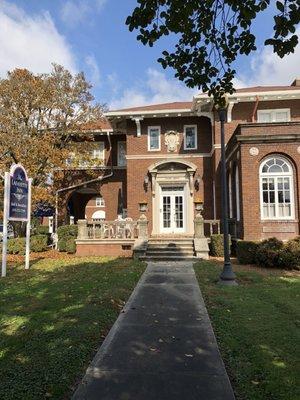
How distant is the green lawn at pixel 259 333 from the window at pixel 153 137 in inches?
476

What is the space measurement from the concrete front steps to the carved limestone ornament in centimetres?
576

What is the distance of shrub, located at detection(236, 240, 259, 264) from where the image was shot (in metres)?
13.9

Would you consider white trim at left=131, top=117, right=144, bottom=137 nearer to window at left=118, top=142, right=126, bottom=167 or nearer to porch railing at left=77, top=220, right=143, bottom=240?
window at left=118, top=142, right=126, bottom=167

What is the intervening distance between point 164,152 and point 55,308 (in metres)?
15.4

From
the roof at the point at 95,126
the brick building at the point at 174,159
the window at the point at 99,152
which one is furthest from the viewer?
the window at the point at 99,152

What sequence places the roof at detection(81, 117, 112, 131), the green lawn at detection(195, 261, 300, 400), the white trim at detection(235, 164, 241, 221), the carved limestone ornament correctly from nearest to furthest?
1. the green lawn at detection(195, 261, 300, 400)
2. the white trim at detection(235, 164, 241, 221)
3. the carved limestone ornament
4. the roof at detection(81, 117, 112, 131)

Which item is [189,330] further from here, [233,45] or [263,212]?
[263,212]

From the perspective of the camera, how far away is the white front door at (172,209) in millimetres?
21086

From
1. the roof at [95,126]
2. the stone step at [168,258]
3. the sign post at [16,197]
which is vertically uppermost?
the roof at [95,126]

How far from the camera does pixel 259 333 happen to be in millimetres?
5812

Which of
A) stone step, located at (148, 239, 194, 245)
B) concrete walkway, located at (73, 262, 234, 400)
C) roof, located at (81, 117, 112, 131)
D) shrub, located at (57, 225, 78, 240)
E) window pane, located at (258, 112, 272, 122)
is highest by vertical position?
roof, located at (81, 117, 112, 131)

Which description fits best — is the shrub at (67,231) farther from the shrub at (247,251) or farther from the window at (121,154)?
the shrub at (247,251)

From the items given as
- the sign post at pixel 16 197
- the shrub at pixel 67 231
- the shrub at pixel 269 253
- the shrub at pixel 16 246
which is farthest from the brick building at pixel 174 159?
the sign post at pixel 16 197

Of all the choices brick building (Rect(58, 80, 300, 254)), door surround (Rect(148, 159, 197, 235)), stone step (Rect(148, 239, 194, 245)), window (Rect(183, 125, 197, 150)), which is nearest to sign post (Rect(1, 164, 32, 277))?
brick building (Rect(58, 80, 300, 254))
